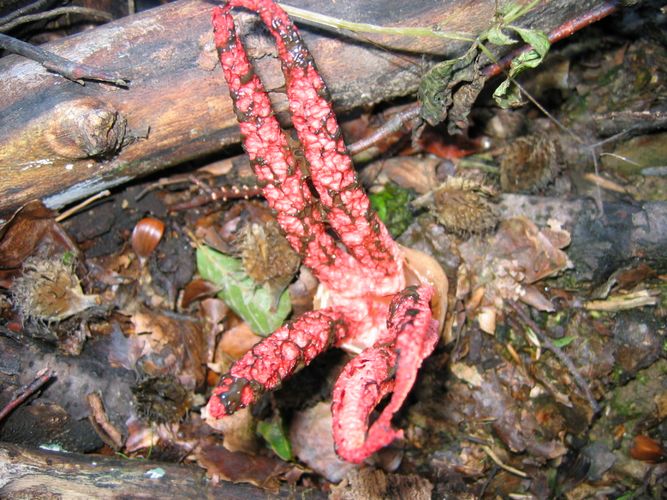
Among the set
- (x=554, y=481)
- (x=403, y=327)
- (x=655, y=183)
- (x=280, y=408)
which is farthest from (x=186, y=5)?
(x=554, y=481)

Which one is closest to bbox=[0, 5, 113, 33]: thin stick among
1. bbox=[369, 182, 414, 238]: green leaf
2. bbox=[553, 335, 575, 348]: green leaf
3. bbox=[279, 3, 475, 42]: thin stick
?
bbox=[279, 3, 475, 42]: thin stick

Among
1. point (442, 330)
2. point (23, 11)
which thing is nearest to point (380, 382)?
point (442, 330)

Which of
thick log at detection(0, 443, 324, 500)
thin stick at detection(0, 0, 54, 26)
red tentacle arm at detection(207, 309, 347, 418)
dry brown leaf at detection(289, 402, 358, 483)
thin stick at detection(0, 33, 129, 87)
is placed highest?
thin stick at detection(0, 0, 54, 26)

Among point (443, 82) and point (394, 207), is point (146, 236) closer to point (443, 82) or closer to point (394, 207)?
point (394, 207)

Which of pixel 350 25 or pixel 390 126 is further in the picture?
pixel 390 126

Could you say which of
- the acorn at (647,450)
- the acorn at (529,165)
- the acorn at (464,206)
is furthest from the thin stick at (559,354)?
the acorn at (529,165)

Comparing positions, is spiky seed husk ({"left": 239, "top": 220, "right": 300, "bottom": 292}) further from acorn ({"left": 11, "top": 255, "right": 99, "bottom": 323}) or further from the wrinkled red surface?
acorn ({"left": 11, "top": 255, "right": 99, "bottom": 323})

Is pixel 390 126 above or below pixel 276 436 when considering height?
above
